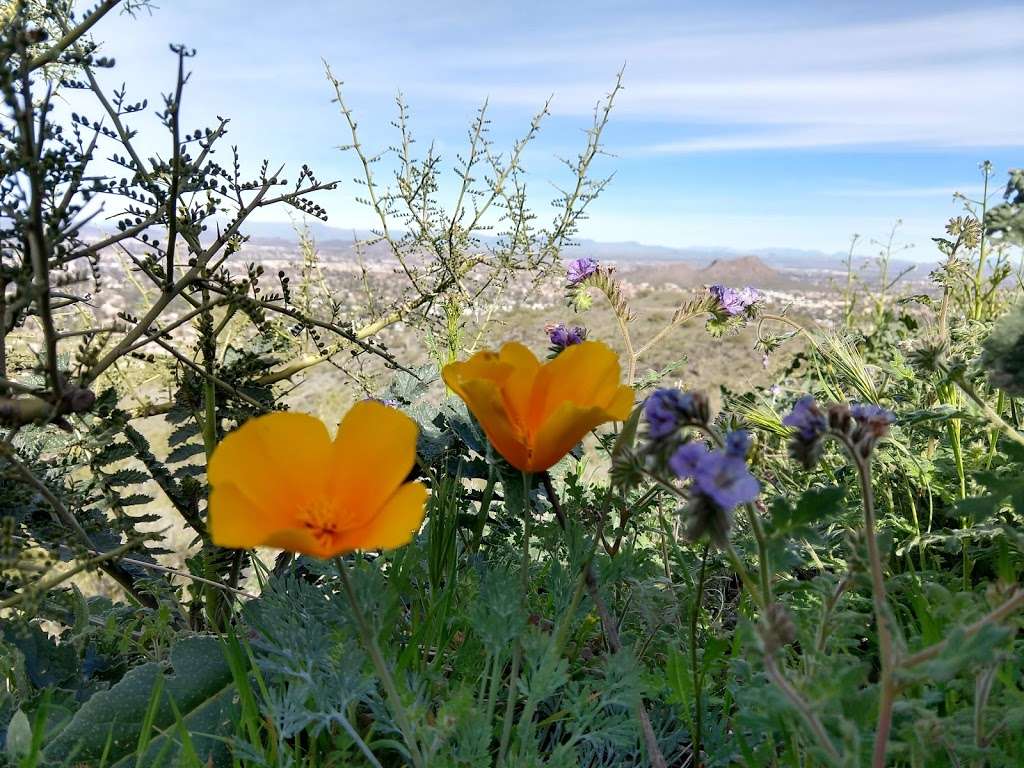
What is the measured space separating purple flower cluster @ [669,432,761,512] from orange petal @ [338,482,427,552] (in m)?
0.31

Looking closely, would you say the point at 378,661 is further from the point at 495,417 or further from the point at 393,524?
the point at 495,417

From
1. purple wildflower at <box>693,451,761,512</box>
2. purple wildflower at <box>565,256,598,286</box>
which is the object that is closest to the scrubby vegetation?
purple wildflower at <box>693,451,761,512</box>

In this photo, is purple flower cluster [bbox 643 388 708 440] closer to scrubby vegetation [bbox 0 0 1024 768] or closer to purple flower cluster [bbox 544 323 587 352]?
scrubby vegetation [bbox 0 0 1024 768]

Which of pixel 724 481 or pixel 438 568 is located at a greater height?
pixel 724 481

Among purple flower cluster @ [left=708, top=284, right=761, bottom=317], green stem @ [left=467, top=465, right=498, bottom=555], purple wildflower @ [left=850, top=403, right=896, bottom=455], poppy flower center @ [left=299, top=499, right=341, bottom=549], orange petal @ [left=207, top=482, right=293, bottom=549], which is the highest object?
purple flower cluster @ [left=708, top=284, right=761, bottom=317]

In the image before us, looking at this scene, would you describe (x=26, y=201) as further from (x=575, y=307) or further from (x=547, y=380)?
(x=575, y=307)

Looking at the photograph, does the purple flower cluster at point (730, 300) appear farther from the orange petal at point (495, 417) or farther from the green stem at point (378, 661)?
the green stem at point (378, 661)

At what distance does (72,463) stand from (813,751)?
153 centimetres

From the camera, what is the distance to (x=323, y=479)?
107cm

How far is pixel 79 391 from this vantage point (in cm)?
107

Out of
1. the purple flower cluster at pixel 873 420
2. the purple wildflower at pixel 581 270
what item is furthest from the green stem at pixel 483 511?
the purple wildflower at pixel 581 270

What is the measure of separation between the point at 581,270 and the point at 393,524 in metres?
1.66

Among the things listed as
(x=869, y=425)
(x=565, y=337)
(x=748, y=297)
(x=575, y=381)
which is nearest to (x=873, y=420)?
(x=869, y=425)

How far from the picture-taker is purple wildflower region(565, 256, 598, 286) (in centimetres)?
243
